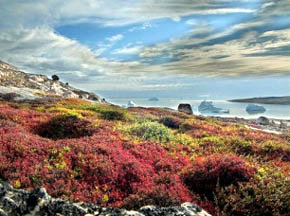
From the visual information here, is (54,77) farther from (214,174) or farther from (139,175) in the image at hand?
(214,174)

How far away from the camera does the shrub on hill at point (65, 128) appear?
1875 centimetres

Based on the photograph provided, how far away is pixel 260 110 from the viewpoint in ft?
646

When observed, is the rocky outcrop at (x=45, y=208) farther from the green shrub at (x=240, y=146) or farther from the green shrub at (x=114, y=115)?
the green shrub at (x=114, y=115)

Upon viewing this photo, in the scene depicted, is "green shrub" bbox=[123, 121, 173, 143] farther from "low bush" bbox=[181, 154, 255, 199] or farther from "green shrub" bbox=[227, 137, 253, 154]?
"low bush" bbox=[181, 154, 255, 199]

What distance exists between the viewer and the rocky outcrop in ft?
20.8

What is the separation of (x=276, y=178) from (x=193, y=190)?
3.52 meters

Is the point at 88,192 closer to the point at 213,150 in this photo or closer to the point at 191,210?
the point at 191,210

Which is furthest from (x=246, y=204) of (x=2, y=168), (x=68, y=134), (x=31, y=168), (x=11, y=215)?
(x=68, y=134)

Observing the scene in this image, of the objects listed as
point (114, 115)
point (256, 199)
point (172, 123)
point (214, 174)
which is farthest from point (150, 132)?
point (256, 199)

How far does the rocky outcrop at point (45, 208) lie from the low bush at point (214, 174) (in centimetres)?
366

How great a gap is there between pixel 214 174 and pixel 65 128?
1187 cm

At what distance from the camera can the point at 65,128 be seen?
64.4 ft

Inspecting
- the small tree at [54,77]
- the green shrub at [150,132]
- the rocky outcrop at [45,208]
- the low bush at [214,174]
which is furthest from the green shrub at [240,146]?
the small tree at [54,77]

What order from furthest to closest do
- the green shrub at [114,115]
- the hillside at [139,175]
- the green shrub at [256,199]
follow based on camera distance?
the green shrub at [114,115] → the hillside at [139,175] → the green shrub at [256,199]
